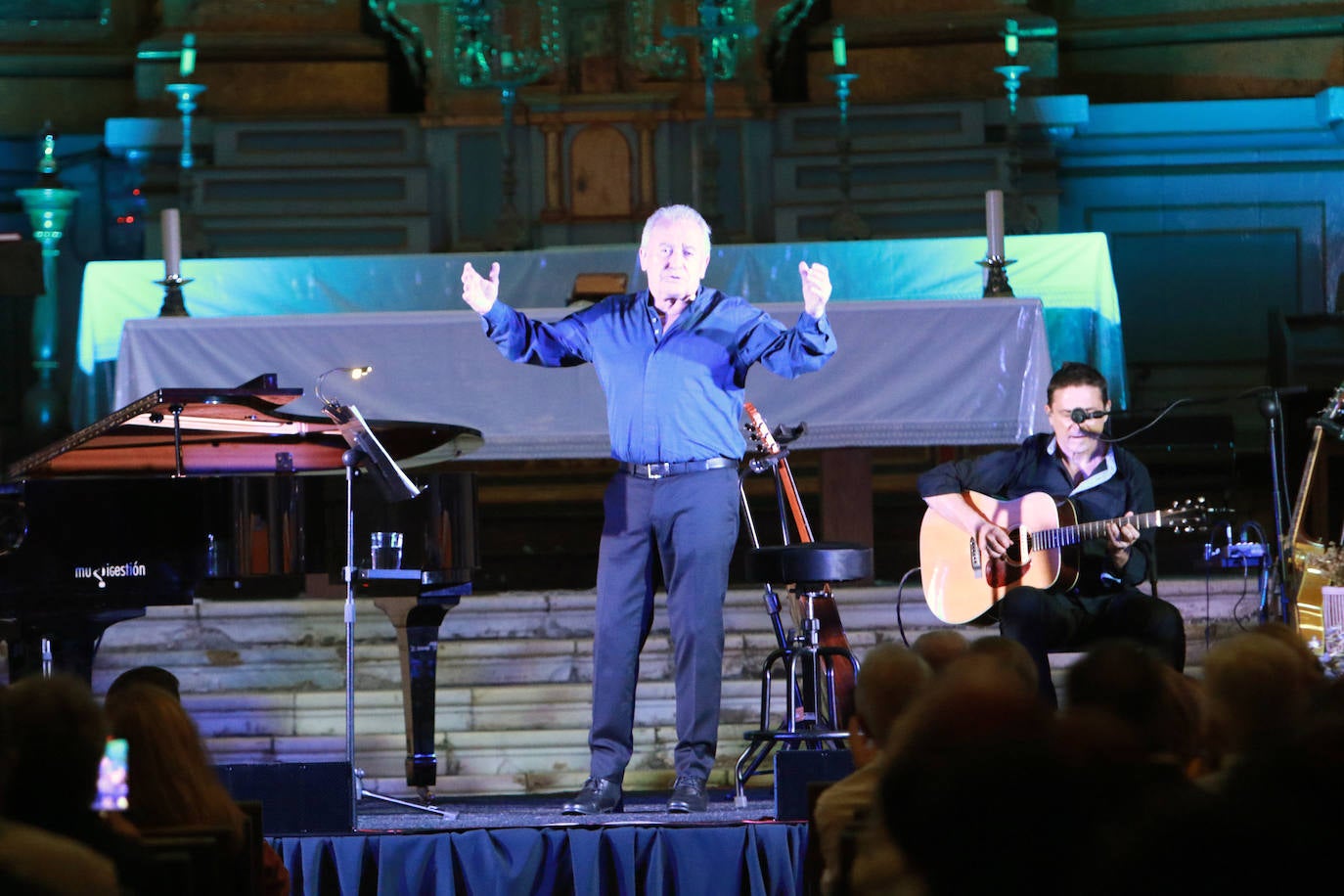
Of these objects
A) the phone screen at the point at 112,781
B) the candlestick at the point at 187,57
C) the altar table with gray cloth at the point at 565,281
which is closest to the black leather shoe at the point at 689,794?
the phone screen at the point at 112,781

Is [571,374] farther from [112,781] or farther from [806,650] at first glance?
[112,781]

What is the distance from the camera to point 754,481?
379 inches

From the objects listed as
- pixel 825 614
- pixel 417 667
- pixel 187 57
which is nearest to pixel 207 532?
pixel 417 667

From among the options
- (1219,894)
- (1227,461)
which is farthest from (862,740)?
(1227,461)

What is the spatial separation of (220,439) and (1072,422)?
2.66 metres

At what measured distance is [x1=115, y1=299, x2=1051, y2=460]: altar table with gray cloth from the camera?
24.5 ft

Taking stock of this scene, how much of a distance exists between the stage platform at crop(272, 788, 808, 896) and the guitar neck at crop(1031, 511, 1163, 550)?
1.43m

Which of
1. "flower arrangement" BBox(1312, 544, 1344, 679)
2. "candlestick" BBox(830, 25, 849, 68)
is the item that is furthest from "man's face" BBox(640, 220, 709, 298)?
"candlestick" BBox(830, 25, 849, 68)

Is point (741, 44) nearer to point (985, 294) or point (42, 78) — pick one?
point (985, 294)

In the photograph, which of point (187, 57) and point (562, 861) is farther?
point (187, 57)

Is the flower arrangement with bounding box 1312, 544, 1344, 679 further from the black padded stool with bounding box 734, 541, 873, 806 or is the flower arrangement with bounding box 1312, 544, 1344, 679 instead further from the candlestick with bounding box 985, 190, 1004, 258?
the candlestick with bounding box 985, 190, 1004, 258

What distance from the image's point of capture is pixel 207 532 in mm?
5953

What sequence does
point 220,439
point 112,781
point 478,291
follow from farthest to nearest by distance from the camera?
point 220,439
point 478,291
point 112,781

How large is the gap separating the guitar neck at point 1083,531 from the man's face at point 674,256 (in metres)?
1.38
